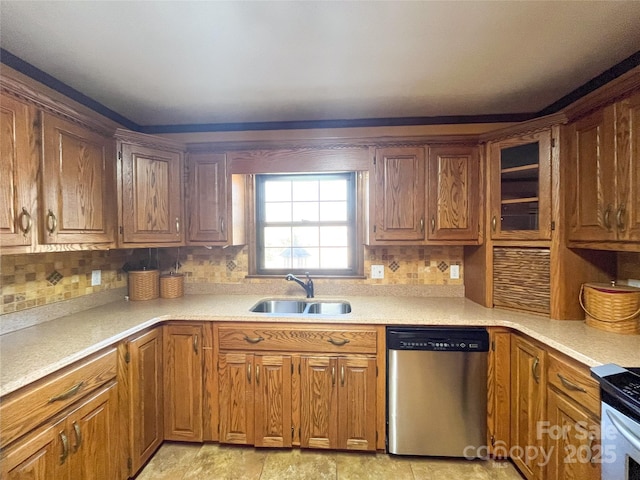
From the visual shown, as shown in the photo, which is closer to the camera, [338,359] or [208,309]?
[338,359]

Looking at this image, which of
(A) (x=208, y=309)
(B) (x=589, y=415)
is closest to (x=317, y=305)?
(A) (x=208, y=309)

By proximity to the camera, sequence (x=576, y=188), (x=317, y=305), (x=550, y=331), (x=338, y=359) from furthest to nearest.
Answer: (x=317, y=305) < (x=338, y=359) < (x=576, y=188) < (x=550, y=331)

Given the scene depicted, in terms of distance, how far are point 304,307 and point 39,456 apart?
161cm

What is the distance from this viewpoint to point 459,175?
2.06 meters

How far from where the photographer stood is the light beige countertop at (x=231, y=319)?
1218 mm

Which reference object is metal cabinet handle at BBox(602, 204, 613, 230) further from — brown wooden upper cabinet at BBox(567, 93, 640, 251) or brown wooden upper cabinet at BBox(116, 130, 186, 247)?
brown wooden upper cabinet at BBox(116, 130, 186, 247)

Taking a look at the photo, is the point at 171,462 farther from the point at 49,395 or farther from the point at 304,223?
the point at 304,223

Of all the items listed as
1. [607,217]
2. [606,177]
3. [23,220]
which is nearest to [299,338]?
[23,220]

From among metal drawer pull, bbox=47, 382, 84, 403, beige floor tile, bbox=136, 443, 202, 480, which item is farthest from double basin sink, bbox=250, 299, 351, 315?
metal drawer pull, bbox=47, 382, 84, 403

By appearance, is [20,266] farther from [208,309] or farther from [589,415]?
[589,415]

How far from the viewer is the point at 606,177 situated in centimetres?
148

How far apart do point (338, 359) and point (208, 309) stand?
96 cm

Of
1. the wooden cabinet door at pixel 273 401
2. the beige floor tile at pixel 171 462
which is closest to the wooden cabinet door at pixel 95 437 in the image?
the beige floor tile at pixel 171 462

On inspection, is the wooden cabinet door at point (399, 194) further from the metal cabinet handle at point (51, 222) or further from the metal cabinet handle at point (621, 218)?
the metal cabinet handle at point (51, 222)
